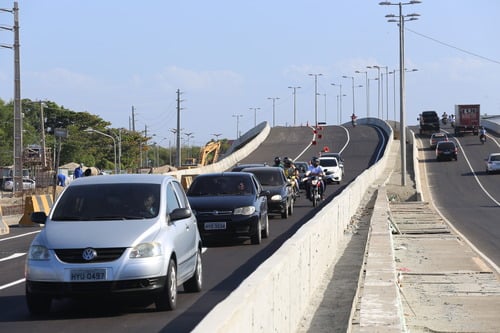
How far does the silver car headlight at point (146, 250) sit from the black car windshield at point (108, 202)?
72 cm

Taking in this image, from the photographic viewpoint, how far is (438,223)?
34250 mm

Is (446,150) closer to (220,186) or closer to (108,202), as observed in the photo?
(220,186)

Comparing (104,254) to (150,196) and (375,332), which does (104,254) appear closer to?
(150,196)

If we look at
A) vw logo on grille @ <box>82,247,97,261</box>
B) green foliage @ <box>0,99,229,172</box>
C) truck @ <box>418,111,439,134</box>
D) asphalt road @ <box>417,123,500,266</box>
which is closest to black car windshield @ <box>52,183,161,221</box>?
vw logo on grille @ <box>82,247,97,261</box>

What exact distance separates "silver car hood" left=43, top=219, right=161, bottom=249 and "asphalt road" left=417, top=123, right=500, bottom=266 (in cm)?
1357

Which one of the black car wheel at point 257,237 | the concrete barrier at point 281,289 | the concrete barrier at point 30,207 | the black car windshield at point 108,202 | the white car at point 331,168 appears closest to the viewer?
the concrete barrier at point 281,289

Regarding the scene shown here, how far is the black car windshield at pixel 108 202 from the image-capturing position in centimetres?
1130

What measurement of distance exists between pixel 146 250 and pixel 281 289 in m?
2.56

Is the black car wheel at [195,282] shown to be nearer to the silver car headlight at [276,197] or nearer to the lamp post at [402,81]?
the silver car headlight at [276,197]

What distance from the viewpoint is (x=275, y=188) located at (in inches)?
1053

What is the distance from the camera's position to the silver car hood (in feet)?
34.2

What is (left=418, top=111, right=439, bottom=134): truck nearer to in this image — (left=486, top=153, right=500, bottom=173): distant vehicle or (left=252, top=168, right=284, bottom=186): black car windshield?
(left=486, top=153, right=500, bottom=173): distant vehicle

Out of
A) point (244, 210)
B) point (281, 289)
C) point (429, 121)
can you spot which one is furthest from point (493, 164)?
point (281, 289)

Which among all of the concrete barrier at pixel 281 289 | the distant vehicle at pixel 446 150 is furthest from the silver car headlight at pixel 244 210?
the distant vehicle at pixel 446 150
